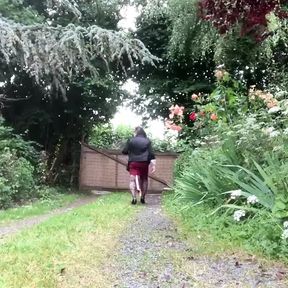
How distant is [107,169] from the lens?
14.4m

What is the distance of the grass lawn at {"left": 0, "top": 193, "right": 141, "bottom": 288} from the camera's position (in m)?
3.36

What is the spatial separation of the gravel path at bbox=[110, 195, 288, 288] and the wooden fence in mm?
9384

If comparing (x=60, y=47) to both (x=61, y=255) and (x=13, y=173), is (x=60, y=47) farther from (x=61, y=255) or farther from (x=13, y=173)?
(x=61, y=255)

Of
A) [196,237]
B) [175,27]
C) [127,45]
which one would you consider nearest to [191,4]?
[175,27]

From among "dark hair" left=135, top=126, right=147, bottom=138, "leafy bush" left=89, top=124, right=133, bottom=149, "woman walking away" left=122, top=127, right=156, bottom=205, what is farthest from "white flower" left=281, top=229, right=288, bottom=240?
"leafy bush" left=89, top=124, right=133, bottom=149

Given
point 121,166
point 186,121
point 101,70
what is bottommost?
point 121,166

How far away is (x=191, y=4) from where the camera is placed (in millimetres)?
12070

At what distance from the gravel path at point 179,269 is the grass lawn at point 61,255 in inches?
6.6

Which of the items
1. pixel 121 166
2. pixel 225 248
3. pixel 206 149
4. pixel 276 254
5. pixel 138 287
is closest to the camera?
pixel 138 287

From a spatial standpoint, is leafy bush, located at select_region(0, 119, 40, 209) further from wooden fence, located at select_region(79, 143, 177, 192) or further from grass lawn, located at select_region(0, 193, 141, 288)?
grass lawn, located at select_region(0, 193, 141, 288)

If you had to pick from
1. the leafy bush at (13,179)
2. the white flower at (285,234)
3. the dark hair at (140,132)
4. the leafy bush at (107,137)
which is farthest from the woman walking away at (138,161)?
the leafy bush at (107,137)

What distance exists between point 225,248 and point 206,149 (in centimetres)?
354

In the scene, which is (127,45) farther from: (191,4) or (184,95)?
(184,95)

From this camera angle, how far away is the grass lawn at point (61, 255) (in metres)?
3.36
